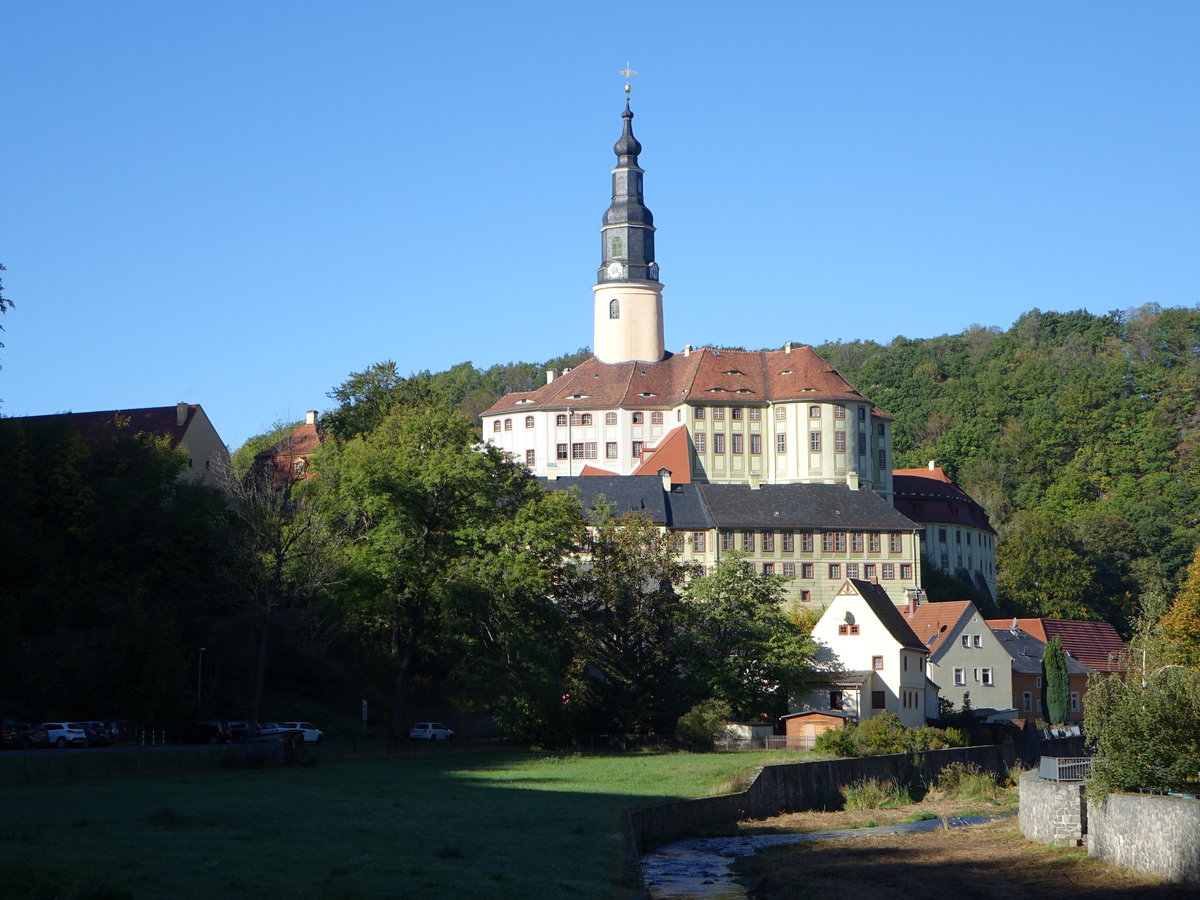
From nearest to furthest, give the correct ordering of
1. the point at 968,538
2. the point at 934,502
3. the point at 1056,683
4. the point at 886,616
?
the point at 886,616 < the point at 1056,683 < the point at 934,502 < the point at 968,538

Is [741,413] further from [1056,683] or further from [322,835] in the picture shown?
[322,835]

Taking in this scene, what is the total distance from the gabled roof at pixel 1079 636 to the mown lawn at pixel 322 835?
156ft

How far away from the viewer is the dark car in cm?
4697

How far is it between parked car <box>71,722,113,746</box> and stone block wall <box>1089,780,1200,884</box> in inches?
1056

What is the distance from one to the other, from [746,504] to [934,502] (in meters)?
22.2

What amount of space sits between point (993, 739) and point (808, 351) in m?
53.4

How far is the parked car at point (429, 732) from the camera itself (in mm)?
54156

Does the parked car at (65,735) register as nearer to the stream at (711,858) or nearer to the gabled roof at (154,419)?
the stream at (711,858)

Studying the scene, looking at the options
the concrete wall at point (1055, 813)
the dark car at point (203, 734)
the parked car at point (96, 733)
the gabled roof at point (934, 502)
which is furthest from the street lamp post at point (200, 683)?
the gabled roof at point (934, 502)

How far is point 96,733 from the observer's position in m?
43.8

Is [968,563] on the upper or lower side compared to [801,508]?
lower

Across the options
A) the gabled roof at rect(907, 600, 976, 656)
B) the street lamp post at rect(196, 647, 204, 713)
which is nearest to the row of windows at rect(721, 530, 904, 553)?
the gabled roof at rect(907, 600, 976, 656)

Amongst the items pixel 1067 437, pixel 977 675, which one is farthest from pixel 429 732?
pixel 1067 437

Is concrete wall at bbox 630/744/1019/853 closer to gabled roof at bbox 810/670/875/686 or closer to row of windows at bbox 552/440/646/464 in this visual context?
gabled roof at bbox 810/670/875/686
